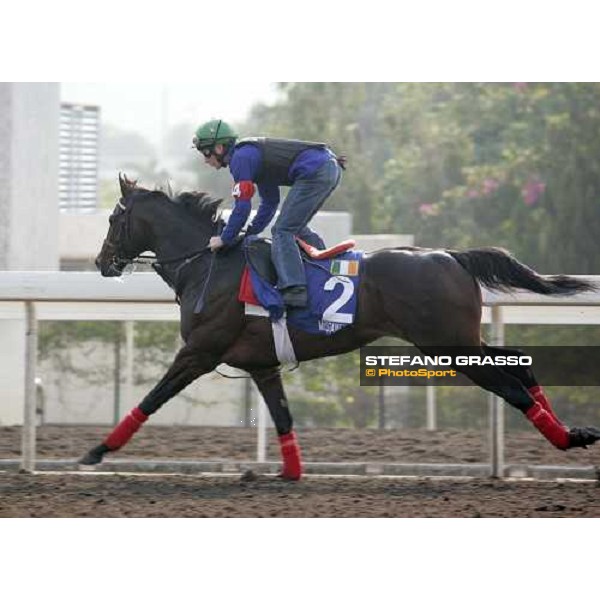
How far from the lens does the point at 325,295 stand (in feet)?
24.5

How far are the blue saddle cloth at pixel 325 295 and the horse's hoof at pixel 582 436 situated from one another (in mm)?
1359

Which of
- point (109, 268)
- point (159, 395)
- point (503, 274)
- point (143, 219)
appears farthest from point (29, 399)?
point (503, 274)

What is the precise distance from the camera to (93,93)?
60.4 meters

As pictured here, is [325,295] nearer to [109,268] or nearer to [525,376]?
[525,376]

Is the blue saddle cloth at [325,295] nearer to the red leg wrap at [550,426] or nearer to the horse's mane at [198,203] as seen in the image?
the horse's mane at [198,203]

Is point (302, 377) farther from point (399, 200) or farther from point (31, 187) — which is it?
point (399, 200)

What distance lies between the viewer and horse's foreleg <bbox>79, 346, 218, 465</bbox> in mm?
7496

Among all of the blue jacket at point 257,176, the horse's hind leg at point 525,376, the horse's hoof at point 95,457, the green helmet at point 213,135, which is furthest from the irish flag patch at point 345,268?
the horse's hoof at point 95,457

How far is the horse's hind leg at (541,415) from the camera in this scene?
7227mm

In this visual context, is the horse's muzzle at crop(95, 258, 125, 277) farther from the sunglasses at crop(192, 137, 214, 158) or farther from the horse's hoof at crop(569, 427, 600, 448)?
the horse's hoof at crop(569, 427, 600, 448)

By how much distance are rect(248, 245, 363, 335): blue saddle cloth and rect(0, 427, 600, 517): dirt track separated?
3.06ft

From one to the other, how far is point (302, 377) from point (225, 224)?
4586 millimetres

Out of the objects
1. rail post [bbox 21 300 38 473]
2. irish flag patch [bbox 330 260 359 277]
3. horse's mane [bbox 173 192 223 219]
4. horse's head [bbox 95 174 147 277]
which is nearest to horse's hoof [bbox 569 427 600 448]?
irish flag patch [bbox 330 260 359 277]

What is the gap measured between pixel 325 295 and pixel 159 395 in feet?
3.57
